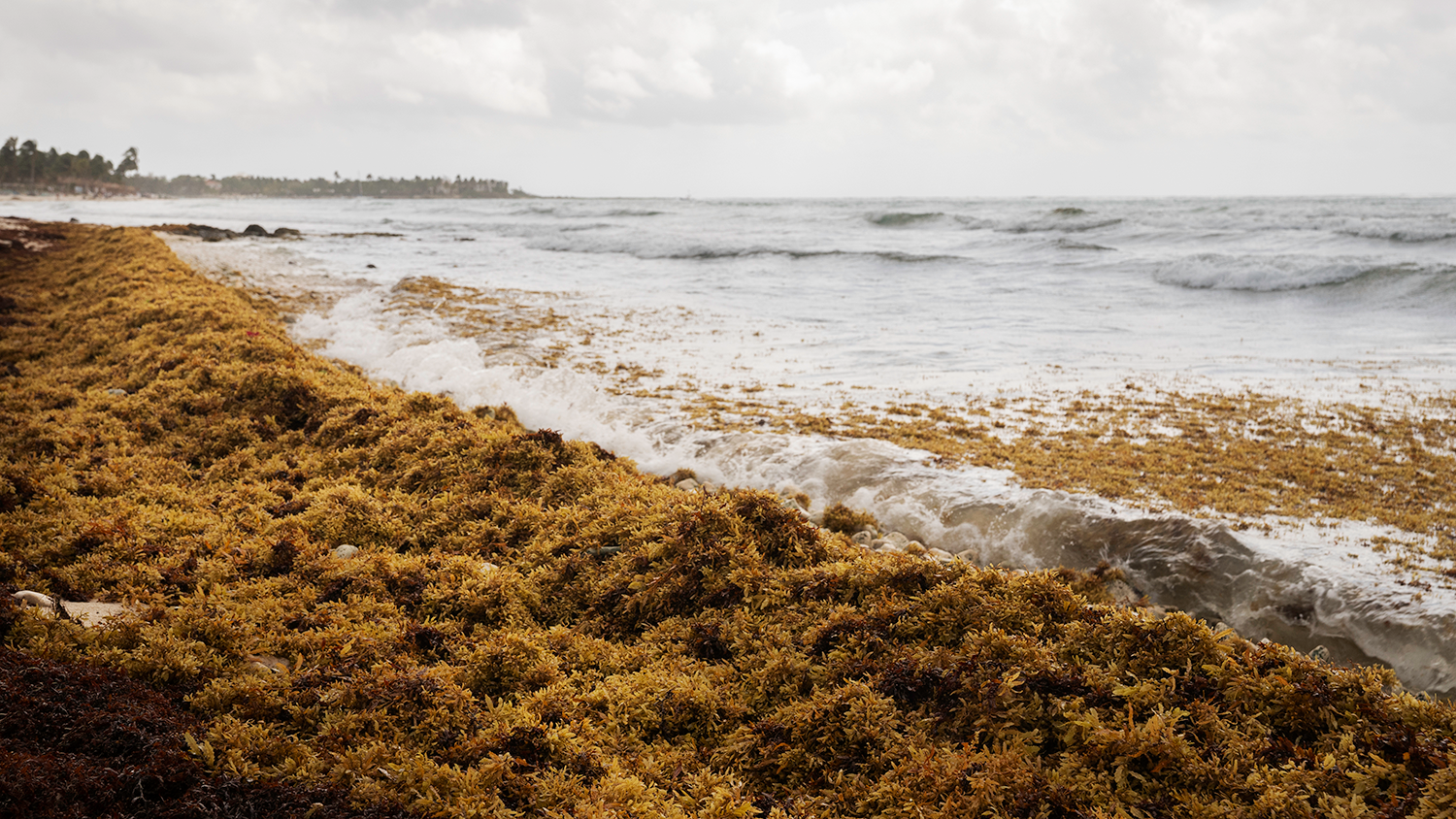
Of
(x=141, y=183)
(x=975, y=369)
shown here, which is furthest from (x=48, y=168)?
(x=975, y=369)

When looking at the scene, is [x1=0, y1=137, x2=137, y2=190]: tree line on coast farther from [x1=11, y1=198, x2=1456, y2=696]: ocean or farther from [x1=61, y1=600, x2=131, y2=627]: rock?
[x1=61, y1=600, x2=131, y2=627]: rock

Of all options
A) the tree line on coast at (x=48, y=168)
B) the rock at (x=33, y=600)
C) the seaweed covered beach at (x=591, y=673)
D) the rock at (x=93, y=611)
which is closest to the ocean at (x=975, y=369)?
the seaweed covered beach at (x=591, y=673)

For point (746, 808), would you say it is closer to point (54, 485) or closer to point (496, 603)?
point (496, 603)

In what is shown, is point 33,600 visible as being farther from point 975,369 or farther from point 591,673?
point 975,369

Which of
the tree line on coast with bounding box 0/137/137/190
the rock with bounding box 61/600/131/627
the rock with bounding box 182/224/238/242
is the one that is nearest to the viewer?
the rock with bounding box 61/600/131/627

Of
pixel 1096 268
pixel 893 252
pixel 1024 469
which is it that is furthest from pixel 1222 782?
pixel 893 252

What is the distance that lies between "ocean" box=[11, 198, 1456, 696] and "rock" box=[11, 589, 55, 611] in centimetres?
453

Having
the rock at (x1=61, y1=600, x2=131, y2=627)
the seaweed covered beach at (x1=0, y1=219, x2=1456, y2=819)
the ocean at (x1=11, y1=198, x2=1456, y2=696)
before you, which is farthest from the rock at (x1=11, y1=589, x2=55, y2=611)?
the ocean at (x1=11, y1=198, x2=1456, y2=696)

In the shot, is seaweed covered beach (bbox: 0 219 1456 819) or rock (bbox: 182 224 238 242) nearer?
seaweed covered beach (bbox: 0 219 1456 819)

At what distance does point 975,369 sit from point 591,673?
8948 mm

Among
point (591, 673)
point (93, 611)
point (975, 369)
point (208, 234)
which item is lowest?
point (591, 673)

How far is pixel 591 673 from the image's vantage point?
11.1ft

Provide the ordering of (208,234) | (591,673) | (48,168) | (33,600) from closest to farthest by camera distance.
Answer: (591,673), (33,600), (208,234), (48,168)

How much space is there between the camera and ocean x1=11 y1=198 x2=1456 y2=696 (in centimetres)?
510
